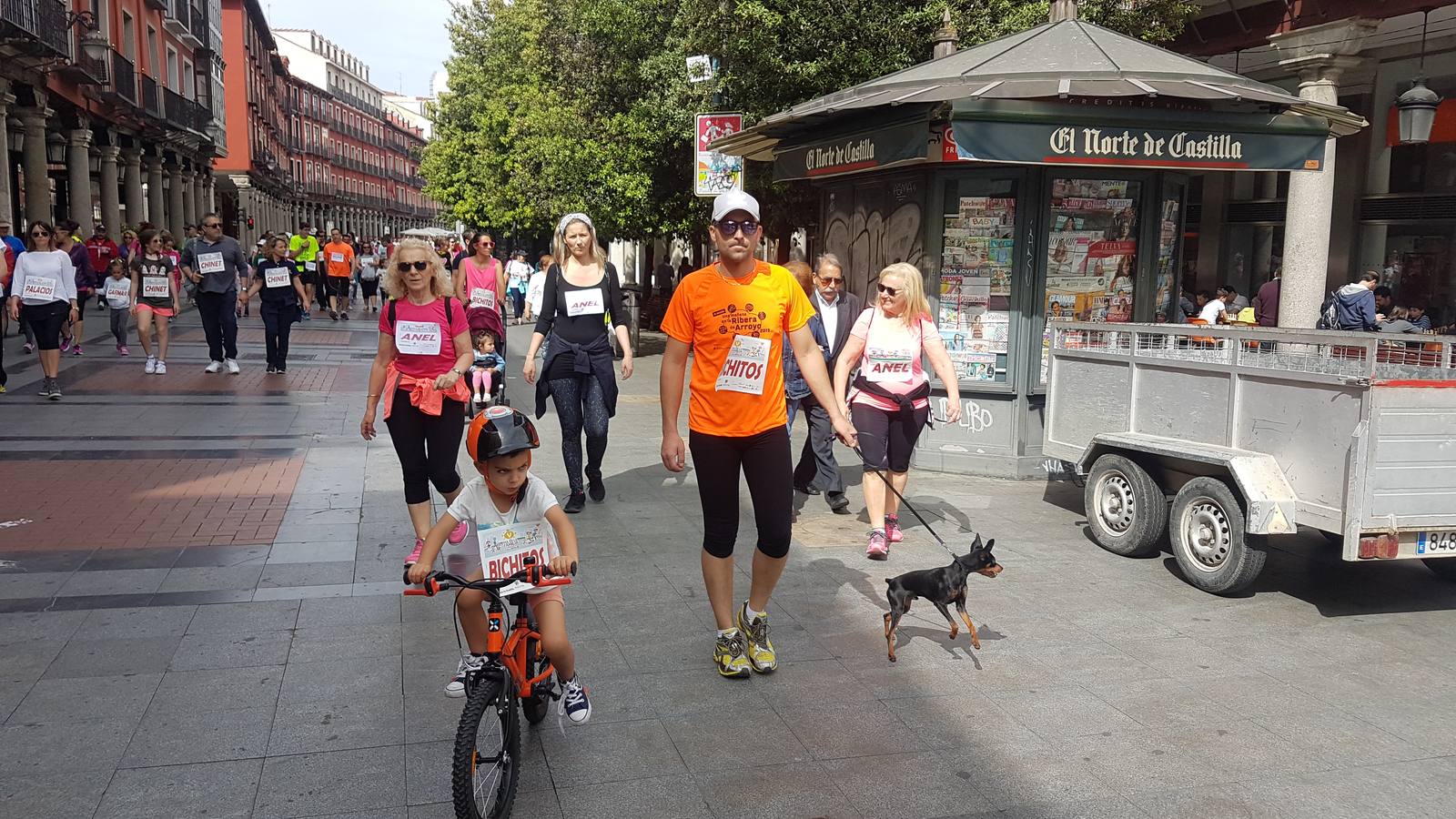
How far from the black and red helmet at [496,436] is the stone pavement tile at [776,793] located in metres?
1.22

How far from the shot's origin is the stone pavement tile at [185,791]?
10.7 feet

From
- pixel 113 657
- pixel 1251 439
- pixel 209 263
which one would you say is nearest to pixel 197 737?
pixel 113 657

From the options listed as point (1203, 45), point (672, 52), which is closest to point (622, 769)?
point (672, 52)

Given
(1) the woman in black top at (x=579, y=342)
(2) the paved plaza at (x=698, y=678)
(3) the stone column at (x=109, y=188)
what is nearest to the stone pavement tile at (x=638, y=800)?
(2) the paved plaza at (x=698, y=678)

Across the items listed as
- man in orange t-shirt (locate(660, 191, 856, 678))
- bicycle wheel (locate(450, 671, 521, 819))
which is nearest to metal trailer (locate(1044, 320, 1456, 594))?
man in orange t-shirt (locate(660, 191, 856, 678))

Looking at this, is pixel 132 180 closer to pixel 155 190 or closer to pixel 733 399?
pixel 155 190

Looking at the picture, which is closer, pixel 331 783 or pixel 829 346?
pixel 331 783

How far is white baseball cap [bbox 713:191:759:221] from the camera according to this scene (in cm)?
422

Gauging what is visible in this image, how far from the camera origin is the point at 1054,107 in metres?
7.58

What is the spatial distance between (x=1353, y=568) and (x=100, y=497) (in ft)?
24.7

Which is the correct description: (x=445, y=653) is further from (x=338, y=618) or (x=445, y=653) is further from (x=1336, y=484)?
(x=1336, y=484)

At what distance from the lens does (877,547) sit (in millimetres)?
6156

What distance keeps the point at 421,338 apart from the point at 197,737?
221 centimetres

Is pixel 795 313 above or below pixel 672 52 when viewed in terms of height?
below
